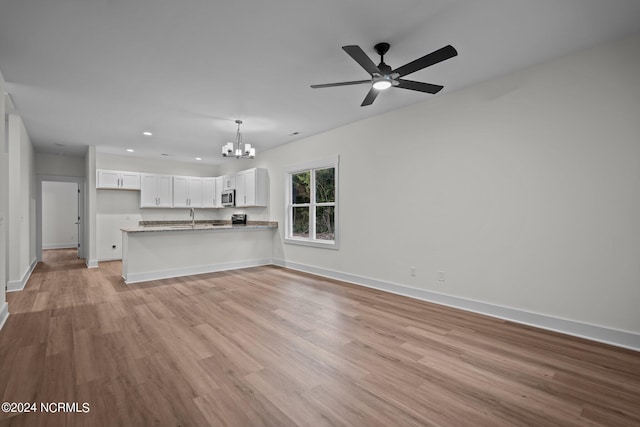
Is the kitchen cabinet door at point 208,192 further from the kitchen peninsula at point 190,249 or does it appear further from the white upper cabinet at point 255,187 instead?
the kitchen peninsula at point 190,249

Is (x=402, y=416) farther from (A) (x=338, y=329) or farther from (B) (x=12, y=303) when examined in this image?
(B) (x=12, y=303)

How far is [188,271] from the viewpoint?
5.64 meters

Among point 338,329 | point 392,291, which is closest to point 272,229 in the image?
point 392,291

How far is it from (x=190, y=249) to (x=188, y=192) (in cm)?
331

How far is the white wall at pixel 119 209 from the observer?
24.6 ft

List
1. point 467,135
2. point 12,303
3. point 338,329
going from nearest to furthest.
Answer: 1. point 338,329
2. point 467,135
3. point 12,303

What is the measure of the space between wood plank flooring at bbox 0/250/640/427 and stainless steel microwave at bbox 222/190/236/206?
4113 mm

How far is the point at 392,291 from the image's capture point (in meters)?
4.41

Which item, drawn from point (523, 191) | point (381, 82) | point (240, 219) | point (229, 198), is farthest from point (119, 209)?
point (523, 191)

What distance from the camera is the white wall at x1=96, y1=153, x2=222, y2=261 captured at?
751 cm

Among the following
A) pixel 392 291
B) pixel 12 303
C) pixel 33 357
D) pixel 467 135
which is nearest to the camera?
pixel 33 357

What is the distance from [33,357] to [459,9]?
428 centimetres

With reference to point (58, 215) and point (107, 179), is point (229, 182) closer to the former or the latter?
point (107, 179)

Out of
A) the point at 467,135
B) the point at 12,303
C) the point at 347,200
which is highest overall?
the point at 467,135
